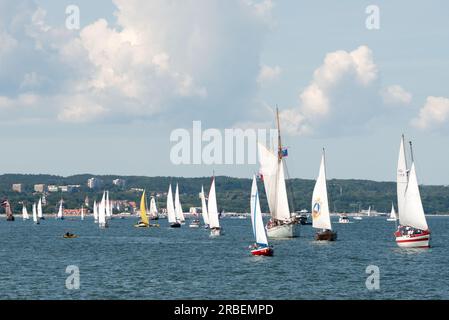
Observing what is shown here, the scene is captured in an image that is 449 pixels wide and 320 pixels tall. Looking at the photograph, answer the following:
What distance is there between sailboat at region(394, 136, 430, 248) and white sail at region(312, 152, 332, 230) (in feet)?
53.7

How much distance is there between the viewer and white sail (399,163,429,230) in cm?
10812

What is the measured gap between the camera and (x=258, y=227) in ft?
312

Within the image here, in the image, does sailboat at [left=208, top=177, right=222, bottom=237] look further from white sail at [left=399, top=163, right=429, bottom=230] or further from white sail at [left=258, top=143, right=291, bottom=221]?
white sail at [left=399, top=163, right=429, bottom=230]

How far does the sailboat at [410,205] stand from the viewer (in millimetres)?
108375

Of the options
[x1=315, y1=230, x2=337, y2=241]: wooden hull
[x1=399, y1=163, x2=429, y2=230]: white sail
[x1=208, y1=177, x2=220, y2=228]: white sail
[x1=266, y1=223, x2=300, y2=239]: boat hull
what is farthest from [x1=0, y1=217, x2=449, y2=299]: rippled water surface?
[x1=208, y1=177, x2=220, y2=228]: white sail

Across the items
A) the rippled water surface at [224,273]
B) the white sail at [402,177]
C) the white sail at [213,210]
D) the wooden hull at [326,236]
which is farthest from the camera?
the white sail at [213,210]

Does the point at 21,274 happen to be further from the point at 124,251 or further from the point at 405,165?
the point at 405,165

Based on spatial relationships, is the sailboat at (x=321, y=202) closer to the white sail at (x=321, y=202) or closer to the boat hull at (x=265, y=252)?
the white sail at (x=321, y=202)

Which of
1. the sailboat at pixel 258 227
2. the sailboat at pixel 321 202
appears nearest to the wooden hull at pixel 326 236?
the sailboat at pixel 321 202

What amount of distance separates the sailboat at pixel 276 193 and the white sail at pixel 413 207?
33.6 meters

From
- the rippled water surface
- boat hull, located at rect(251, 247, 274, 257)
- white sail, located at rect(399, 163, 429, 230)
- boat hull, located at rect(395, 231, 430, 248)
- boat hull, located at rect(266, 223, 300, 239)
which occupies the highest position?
white sail, located at rect(399, 163, 429, 230)

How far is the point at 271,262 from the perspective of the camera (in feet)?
303

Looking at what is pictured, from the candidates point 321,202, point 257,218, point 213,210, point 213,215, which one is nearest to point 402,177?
Answer: point 321,202
